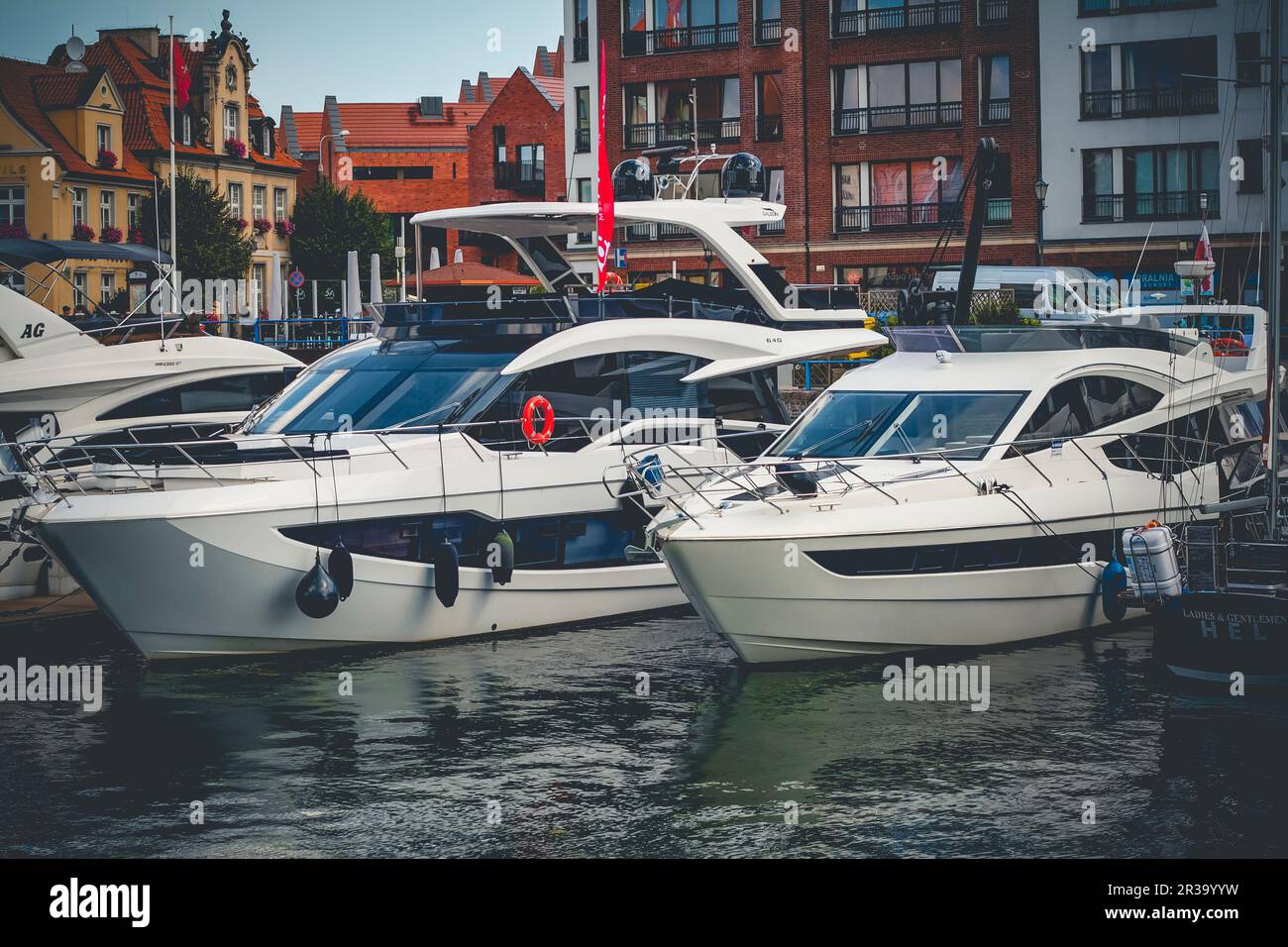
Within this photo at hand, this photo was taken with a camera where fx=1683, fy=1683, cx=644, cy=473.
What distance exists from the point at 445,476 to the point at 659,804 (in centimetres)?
542

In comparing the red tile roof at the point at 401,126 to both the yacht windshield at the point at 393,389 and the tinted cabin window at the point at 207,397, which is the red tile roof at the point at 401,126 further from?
the yacht windshield at the point at 393,389

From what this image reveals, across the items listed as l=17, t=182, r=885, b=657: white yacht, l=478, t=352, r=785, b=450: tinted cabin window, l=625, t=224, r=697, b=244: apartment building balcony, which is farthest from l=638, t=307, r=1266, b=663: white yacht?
l=625, t=224, r=697, b=244: apartment building balcony

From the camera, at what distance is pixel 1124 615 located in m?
15.0

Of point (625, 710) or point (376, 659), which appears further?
point (376, 659)

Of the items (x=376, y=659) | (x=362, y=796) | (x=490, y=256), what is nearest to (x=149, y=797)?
(x=362, y=796)

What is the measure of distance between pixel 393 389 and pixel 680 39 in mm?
35396

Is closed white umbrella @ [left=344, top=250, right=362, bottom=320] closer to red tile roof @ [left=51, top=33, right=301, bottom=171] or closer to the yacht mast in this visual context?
the yacht mast

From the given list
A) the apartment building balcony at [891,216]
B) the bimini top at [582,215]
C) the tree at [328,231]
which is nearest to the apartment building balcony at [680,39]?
the apartment building balcony at [891,216]

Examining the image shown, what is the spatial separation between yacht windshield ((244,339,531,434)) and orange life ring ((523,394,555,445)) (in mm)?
550

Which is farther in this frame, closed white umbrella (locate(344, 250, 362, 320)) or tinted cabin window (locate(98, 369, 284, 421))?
closed white umbrella (locate(344, 250, 362, 320))

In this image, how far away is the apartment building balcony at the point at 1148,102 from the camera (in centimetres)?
4397

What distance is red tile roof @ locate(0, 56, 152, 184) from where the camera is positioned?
51.8 m
